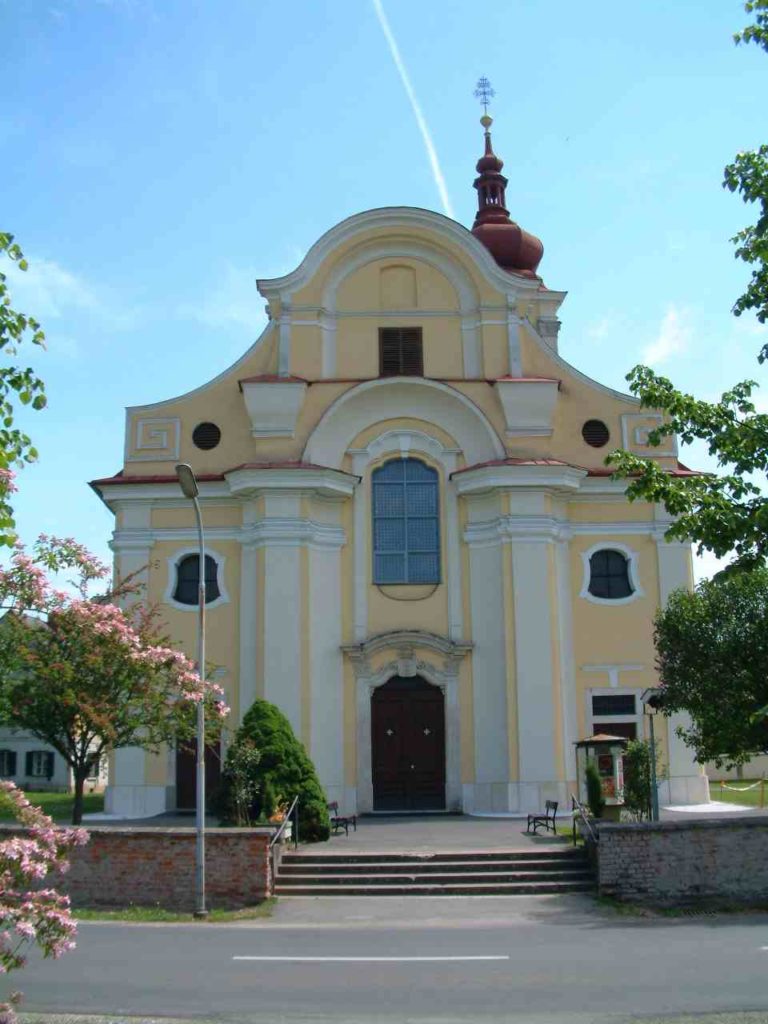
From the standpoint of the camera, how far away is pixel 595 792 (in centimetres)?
2127

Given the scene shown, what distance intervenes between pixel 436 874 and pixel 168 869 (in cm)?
429

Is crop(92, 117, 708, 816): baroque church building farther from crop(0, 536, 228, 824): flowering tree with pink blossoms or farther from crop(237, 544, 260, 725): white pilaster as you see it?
crop(0, 536, 228, 824): flowering tree with pink blossoms

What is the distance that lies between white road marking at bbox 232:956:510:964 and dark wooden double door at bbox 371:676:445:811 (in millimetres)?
14364

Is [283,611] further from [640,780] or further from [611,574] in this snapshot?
[640,780]

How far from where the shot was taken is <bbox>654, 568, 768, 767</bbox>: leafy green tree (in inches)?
837

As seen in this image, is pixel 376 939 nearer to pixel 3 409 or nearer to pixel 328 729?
pixel 3 409

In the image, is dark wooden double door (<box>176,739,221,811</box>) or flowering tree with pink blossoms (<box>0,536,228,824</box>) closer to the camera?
flowering tree with pink blossoms (<box>0,536,228,824</box>)

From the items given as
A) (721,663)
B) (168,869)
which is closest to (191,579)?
(168,869)

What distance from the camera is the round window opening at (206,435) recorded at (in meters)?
29.6

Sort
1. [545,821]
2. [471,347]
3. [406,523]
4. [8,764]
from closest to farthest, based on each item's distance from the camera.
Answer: [545,821] < [406,523] < [471,347] < [8,764]

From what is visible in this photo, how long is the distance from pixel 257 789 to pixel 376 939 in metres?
6.60

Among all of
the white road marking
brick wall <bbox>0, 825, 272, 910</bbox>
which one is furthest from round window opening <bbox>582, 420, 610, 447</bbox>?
the white road marking

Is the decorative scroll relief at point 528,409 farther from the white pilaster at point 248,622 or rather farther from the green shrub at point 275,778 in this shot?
the green shrub at point 275,778

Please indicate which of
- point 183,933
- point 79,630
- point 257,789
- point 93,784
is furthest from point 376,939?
point 93,784
